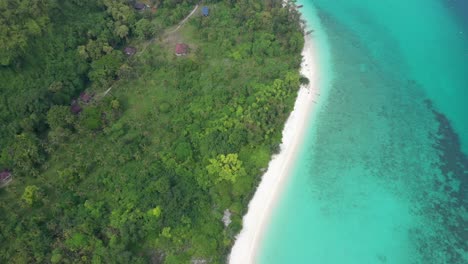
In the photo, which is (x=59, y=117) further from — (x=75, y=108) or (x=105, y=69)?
(x=105, y=69)

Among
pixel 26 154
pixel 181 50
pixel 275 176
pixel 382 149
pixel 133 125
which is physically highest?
pixel 181 50

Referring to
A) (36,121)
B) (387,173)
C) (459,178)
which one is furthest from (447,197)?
(36,121)

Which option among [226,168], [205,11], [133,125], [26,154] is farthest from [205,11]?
[26,154]

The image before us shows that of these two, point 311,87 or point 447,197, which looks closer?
point 447,197

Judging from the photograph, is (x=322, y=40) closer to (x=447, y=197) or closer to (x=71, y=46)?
(x=447, y=197)

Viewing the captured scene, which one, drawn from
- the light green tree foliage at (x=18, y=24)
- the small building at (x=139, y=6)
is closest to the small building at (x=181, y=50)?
the small building at (x=139, y=6)

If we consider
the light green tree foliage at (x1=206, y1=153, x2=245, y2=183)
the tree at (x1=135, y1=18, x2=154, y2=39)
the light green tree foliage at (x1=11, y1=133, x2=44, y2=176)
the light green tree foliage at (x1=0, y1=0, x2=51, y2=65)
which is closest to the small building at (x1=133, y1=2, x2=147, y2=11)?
the tree at (x1=135, y1=18, x2=154, y2=39)
